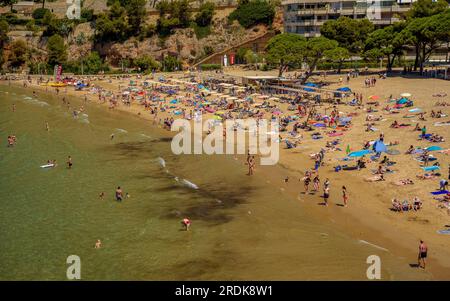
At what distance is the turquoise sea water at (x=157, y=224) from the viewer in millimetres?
23859

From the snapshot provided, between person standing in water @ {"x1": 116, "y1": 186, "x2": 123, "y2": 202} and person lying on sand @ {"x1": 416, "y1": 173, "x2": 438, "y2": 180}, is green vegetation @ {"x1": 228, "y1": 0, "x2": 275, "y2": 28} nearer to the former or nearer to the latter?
person lying on sand @ {"x1": 416, "y1": 173, "x2": 438, "y2": 180}

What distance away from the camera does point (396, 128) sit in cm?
4353

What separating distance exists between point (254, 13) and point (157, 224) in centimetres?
7778

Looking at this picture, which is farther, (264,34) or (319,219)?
(264,34)

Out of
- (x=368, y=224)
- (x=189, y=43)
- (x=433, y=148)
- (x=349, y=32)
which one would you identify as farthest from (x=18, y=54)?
(x=368, y=224)

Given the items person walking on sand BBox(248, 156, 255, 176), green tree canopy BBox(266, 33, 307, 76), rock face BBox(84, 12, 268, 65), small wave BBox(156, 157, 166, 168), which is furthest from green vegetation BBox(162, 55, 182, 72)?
person walking on sand BBox(248, 156, 255, 176)

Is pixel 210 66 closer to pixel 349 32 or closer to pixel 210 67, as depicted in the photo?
pixel 210 67

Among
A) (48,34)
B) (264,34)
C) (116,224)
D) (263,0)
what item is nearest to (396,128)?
(116,224)

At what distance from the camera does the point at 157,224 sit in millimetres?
29375

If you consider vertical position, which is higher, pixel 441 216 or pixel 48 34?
pixel 48 34

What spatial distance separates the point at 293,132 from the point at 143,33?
216ft

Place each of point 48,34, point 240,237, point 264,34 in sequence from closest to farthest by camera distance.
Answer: point 240,237 → point 264,34 → point 48,34

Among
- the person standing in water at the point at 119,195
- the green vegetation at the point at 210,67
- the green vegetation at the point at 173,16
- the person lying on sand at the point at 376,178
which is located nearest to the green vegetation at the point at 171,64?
the green vegetation at the point at 210,67
